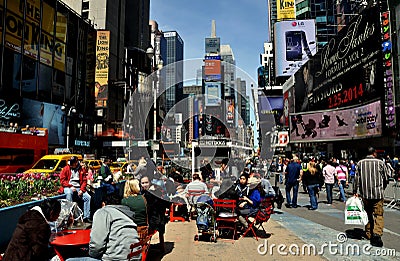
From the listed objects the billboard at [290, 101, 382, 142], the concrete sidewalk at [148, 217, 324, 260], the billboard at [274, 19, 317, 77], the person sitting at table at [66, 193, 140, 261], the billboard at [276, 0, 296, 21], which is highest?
the billboard at [276, 0, 296, 21]

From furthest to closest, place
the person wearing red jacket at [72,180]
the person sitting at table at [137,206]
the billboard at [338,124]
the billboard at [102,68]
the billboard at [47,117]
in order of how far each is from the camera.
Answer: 1. the billboard at [102,68]
2. the billboard at [47,117]
3. the billboard at [338,124]
4. the person wearing red jacket at [72,180]
5. the person sitting at table at [137,206]

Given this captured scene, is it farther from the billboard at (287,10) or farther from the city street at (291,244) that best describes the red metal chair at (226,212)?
the billboard at (287,10)

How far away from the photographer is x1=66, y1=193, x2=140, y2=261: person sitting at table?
3676mm

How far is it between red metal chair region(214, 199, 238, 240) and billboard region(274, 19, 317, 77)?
6291 centimetres

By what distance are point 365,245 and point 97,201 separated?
776 cm

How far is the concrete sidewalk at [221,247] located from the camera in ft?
19.4

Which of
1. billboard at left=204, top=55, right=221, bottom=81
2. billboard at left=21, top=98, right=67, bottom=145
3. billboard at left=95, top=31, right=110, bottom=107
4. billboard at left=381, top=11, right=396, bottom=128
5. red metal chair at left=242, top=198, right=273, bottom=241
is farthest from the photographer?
billboard at left=95, top=31, right=110, bottom=107

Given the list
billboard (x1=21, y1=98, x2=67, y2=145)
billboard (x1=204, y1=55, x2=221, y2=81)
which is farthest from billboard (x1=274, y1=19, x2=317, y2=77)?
billboard (x1=204, y1=55, x2=221, y2=81)

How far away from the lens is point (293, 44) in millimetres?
66688

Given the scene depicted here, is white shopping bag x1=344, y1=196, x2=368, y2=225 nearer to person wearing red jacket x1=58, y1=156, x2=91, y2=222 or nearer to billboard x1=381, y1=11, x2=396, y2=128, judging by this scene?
person wearing red jacket x1=58, y1=156, x2=91, y2=222

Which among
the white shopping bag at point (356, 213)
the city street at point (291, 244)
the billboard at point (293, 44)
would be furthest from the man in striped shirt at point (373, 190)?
the billboard at point (293, 44)

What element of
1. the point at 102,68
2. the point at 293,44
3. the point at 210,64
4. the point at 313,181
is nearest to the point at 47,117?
the point at 102,68

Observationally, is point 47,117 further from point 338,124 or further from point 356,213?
point 356,213

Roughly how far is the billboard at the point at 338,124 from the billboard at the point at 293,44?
30.6m
